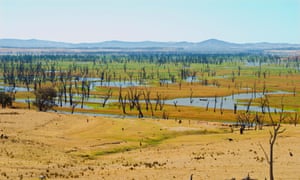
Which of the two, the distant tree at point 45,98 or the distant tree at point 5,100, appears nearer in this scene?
the distant tree at point 5,100

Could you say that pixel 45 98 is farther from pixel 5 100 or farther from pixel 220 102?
pixel 220 102

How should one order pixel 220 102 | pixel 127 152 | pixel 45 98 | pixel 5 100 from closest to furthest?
pixel 127 152
pixel 5 100
pixel 45 98
pixel 220 102

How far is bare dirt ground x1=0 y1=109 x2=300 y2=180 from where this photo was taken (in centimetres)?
3803

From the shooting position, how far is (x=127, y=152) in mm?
53438

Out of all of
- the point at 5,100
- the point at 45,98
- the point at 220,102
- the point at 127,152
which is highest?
the point at 127,152

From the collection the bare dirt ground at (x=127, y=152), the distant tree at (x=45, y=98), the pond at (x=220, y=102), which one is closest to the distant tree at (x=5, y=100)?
the distant tree at (x=45, y=98)

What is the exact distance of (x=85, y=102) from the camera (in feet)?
407

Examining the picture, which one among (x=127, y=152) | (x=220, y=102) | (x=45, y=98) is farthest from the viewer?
(x=220, y=102)

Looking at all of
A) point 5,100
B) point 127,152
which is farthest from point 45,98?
point 127,152

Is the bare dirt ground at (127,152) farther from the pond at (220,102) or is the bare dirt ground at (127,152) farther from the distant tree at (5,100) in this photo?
the pond at (220,102)

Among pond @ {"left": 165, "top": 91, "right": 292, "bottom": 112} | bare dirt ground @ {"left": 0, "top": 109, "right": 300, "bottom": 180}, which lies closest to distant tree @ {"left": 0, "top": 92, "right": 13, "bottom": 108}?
bare dirt ground @ {"left": 0, "top": 109, "right": 300, "bottom": 180}

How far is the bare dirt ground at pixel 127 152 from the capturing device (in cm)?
3803

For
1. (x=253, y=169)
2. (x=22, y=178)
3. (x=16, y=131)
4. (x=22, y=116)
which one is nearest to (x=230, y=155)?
(x=253, y=169)

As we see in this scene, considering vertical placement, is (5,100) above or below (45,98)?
below
